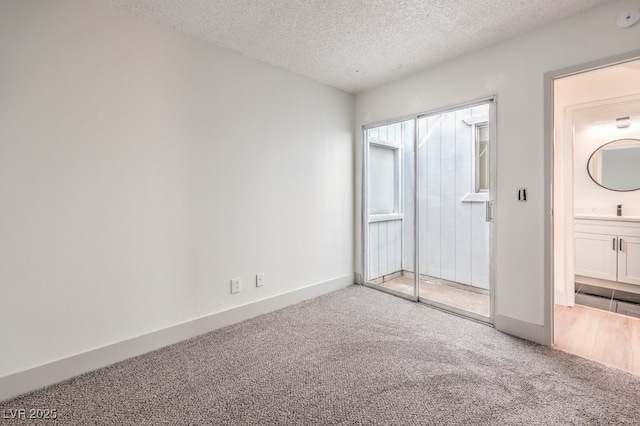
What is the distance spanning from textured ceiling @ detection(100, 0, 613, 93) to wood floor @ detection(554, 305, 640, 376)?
2.49 metres

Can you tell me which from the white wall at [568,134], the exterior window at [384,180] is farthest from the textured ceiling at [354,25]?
the white wall at [568,134]

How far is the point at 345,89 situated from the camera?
3637mm

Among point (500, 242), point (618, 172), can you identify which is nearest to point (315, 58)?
point (500, 242)

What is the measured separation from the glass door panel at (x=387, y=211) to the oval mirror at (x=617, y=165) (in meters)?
2.56

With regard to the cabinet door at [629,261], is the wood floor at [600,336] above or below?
below

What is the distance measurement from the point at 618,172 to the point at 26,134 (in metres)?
5.84

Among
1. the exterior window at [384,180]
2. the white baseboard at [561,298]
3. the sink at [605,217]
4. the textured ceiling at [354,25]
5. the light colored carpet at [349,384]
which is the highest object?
the textured ceiling at [354,25]

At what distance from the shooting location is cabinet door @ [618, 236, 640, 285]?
340 centimetres

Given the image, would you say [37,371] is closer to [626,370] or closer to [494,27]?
[626,370]

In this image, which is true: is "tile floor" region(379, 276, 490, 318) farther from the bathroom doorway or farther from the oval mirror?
the oval mirror

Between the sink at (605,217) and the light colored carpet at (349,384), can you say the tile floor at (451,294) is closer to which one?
the light colored carpet at (349,384)

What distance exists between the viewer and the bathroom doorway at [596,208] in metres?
2.91

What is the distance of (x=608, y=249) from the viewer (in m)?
3.61

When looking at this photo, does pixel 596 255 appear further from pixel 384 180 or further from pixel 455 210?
pixel 384 180
